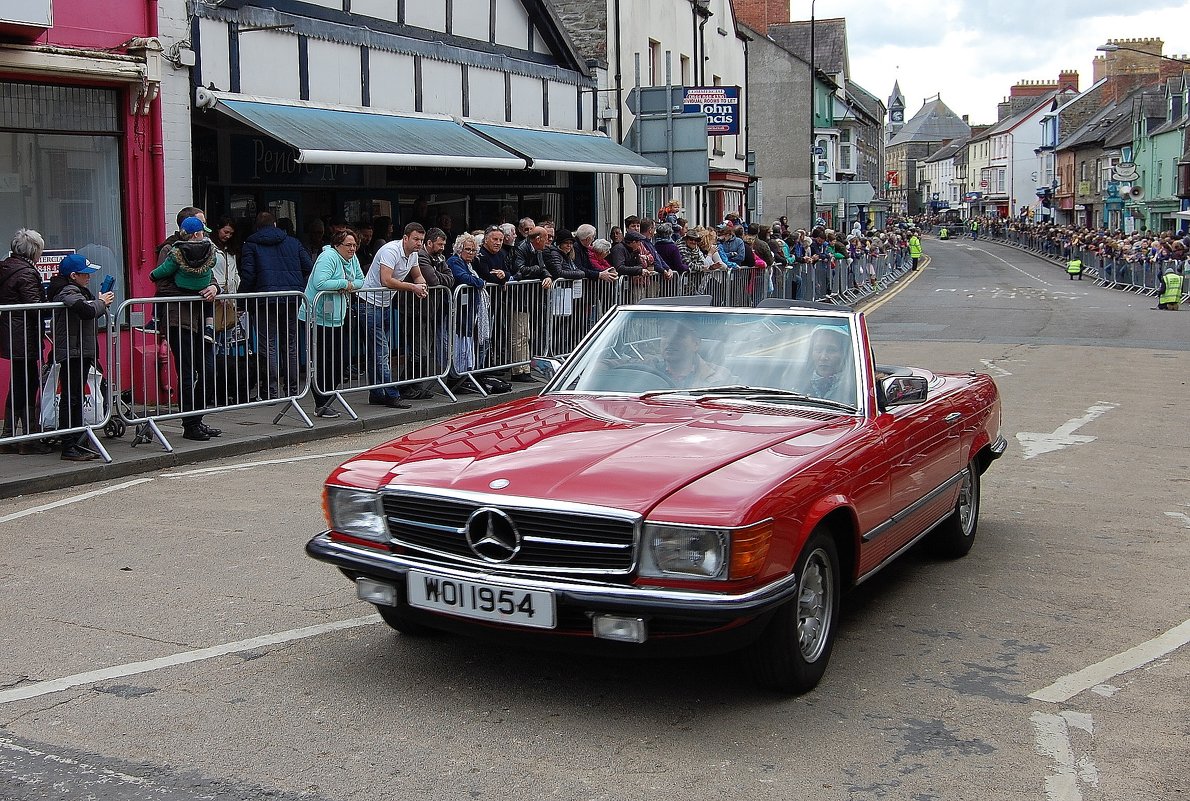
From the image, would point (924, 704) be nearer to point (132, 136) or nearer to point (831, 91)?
point (132, 136)

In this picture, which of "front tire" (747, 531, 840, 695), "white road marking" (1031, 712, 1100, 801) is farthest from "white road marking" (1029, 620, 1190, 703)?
"front tire" (747, 531, 840, 695)

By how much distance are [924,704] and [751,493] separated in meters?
1.11

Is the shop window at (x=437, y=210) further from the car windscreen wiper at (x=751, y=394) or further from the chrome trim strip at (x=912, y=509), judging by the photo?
the car windscreen wiper at (x=751, y=394)

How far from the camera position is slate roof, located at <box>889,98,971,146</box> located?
190 m

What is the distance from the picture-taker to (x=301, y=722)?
470 cm

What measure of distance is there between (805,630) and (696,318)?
1904 mm

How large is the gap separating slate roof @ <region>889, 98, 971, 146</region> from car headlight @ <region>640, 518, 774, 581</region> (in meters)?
194

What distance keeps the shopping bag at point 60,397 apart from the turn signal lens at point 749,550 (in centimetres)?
689

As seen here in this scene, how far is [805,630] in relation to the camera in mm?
5027

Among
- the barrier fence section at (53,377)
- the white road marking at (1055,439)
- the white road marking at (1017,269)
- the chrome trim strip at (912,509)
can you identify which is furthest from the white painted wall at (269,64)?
the white road marking at (1017,269)

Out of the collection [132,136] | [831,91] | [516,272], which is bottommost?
[516,272]

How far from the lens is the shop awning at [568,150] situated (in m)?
20.0

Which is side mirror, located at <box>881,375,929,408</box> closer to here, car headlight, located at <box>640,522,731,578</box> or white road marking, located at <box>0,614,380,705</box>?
car headlight, located at <box>640,522,731,578</box>

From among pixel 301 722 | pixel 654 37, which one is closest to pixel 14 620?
pixel 301 722
